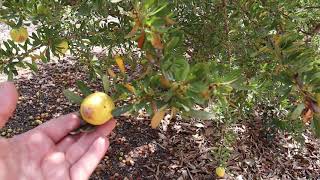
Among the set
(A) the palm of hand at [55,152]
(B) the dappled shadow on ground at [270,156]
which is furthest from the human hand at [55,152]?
(B) the dappled shadow on ground at [270,156]

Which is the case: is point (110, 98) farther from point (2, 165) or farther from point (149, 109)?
point (2, 165)

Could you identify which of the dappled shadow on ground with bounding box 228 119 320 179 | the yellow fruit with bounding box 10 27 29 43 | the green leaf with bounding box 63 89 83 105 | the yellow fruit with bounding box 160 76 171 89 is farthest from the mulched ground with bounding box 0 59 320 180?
the yellow fruit with bounding box 160 76 171 89

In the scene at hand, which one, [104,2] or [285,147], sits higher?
[104,2]

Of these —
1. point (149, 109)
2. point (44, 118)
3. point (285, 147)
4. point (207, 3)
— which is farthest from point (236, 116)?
point (44, 118)

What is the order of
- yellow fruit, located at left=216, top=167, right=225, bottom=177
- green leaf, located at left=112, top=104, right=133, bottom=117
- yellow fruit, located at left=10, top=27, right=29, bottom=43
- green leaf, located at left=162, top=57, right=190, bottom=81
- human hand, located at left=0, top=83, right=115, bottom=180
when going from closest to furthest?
1. green leaf, located at left=162, top=57, right=190, bottom=81
2. green leaf, located at left=112, top=104, right=133, bottom=117
3. human hand, located at left=0, top=83, right=115, bottom=180
4. yellow fruit, located at left=10, top=27, right=29, bottom=43
5. yellow fruit, located at left=216, top=167, right=225, bottom=177

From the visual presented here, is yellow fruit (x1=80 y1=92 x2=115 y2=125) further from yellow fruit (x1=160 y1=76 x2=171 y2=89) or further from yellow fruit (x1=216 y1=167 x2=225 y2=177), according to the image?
yellow fruit (x1=216 y1=167 x2=225 y2=177)

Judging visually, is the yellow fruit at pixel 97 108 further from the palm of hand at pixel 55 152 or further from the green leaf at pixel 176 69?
the green leaf at pixel 176 69
